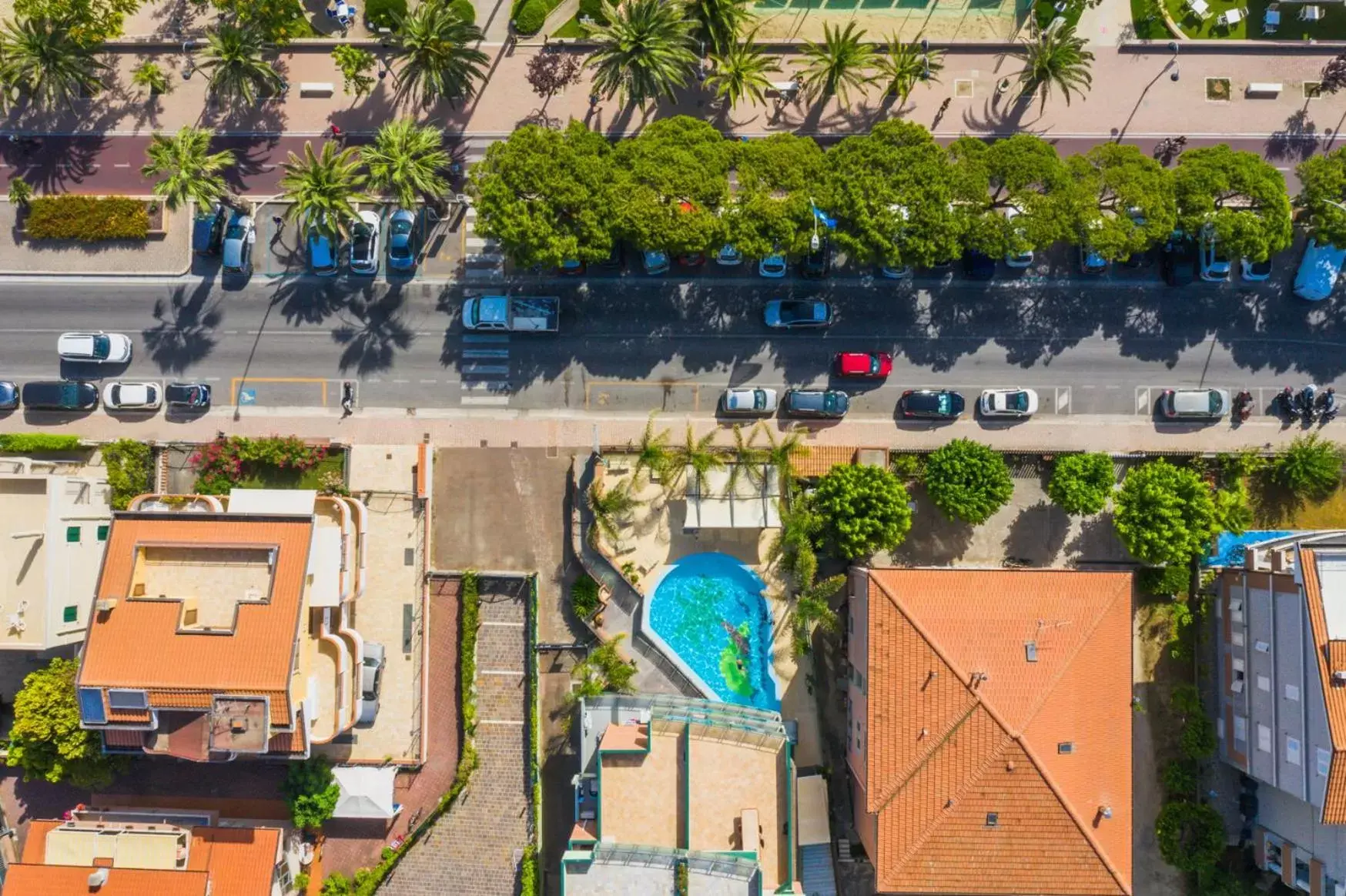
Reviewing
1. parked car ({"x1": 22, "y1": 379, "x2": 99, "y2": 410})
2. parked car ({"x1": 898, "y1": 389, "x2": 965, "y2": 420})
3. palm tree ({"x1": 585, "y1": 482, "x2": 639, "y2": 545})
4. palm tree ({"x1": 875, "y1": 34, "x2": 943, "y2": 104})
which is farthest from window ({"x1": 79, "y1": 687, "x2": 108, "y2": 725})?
palm tree ({"x1": 875, "y1": 34, "x2": 943, "y2": 104})

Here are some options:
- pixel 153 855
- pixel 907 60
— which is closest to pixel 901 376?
pixel 907 60

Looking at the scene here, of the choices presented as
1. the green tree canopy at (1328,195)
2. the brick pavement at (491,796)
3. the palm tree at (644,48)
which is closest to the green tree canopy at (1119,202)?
the green tree canopy at (1328,195)

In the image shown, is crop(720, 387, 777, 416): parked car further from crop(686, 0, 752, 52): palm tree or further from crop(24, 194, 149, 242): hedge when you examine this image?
crop(24, 194, 149, 242): hedge

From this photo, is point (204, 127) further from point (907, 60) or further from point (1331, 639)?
point (1331, 639)

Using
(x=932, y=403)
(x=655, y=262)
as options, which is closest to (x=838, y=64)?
(x=655, y=262)

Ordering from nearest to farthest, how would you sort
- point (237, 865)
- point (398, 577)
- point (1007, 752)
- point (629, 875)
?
point (1007, 752) < point (629, 875) < point (237, 865) < point (398, 577)

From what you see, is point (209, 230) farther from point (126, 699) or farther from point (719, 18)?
point (719, 18)
